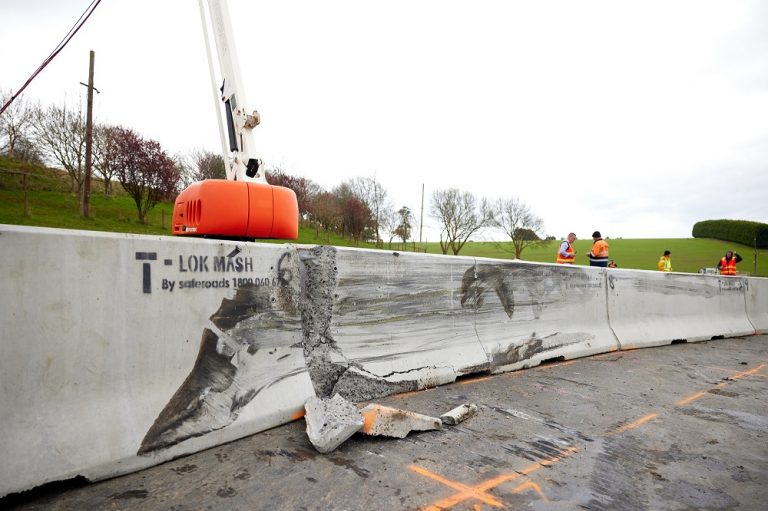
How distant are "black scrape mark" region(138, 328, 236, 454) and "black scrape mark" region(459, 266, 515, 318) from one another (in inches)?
110

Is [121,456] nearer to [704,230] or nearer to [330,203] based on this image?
[330,203]

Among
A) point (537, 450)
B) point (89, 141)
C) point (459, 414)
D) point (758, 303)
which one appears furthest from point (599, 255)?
point (89, 141)

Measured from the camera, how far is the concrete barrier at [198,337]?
229 cm

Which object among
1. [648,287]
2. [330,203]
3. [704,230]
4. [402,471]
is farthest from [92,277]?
[704,230]

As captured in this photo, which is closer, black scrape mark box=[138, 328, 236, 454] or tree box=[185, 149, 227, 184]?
black scrape mark box=[138, 328, 236, 454]

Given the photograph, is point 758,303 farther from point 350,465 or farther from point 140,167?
point 140,167

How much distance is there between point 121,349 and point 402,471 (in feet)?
A: 6.06

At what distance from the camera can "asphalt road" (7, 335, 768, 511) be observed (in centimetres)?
227

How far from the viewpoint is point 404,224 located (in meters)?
52.6

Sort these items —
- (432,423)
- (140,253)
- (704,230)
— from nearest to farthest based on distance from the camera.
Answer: (140,253), (432,423), (704,230)

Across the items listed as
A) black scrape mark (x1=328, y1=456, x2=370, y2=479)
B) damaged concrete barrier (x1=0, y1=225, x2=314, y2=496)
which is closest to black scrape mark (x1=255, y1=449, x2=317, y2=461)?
black scrape mark (x1=328, y1=456, x2=370, y2=479)

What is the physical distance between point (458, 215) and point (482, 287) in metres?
47.0

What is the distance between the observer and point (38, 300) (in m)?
2.32

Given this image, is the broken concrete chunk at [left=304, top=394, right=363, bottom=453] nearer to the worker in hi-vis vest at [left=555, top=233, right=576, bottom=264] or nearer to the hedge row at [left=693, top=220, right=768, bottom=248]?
the worker in hi-vis vest at [left=555, top=233, right=576, bottom=264]
